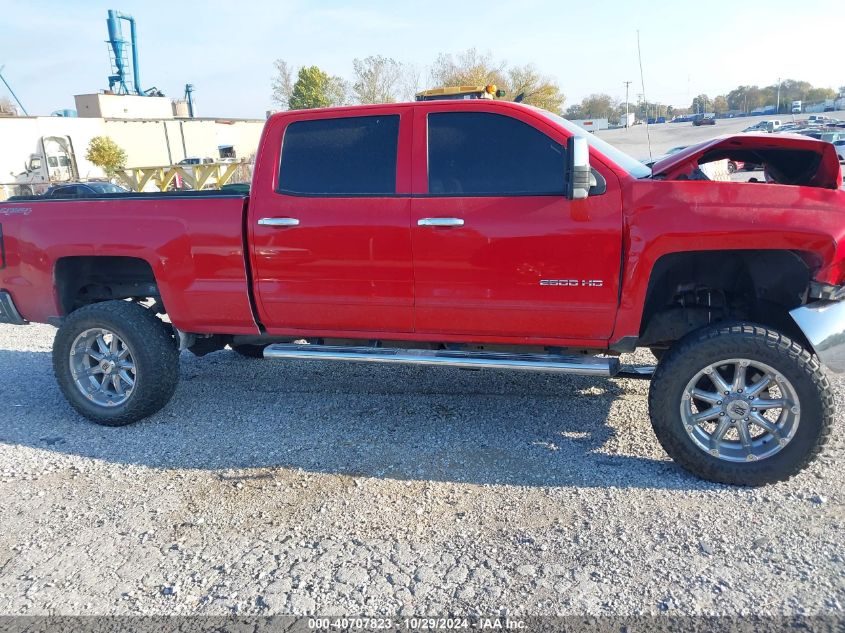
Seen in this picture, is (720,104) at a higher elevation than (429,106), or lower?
higher

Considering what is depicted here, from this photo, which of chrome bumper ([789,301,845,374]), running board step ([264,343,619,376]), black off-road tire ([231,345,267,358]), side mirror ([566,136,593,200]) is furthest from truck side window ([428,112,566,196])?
black off-road tire ([231,345,267,358])

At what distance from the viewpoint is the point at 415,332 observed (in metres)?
4.19

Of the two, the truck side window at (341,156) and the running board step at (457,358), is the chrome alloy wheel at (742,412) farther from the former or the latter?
the truck side window at (341,156)

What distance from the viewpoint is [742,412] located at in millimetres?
3592

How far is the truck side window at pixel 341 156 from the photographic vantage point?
13.3ft

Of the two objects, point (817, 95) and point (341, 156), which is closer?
point (341, 156)

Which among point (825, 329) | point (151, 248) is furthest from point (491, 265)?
point (151, 248)

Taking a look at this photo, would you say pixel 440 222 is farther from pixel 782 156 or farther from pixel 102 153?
pixel 102 153

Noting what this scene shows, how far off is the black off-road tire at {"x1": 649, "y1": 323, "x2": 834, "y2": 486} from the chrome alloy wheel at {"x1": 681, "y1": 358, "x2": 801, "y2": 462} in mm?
32

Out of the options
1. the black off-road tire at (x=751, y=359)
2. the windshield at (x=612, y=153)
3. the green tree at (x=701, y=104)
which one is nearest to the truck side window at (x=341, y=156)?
the windshield at (x=612, y=153)

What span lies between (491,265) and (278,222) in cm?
136

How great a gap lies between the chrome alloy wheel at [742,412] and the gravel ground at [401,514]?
0.23m

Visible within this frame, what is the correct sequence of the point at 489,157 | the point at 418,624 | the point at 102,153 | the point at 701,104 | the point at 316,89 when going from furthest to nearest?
the point at 701,104 → the point at 316,89 → the point at 102,153 → the point at 489,157 → the point at 418,624

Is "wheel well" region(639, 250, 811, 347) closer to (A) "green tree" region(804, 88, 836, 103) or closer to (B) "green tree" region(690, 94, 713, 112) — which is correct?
(B) "green tree" region(690, 94, 713, 112)
